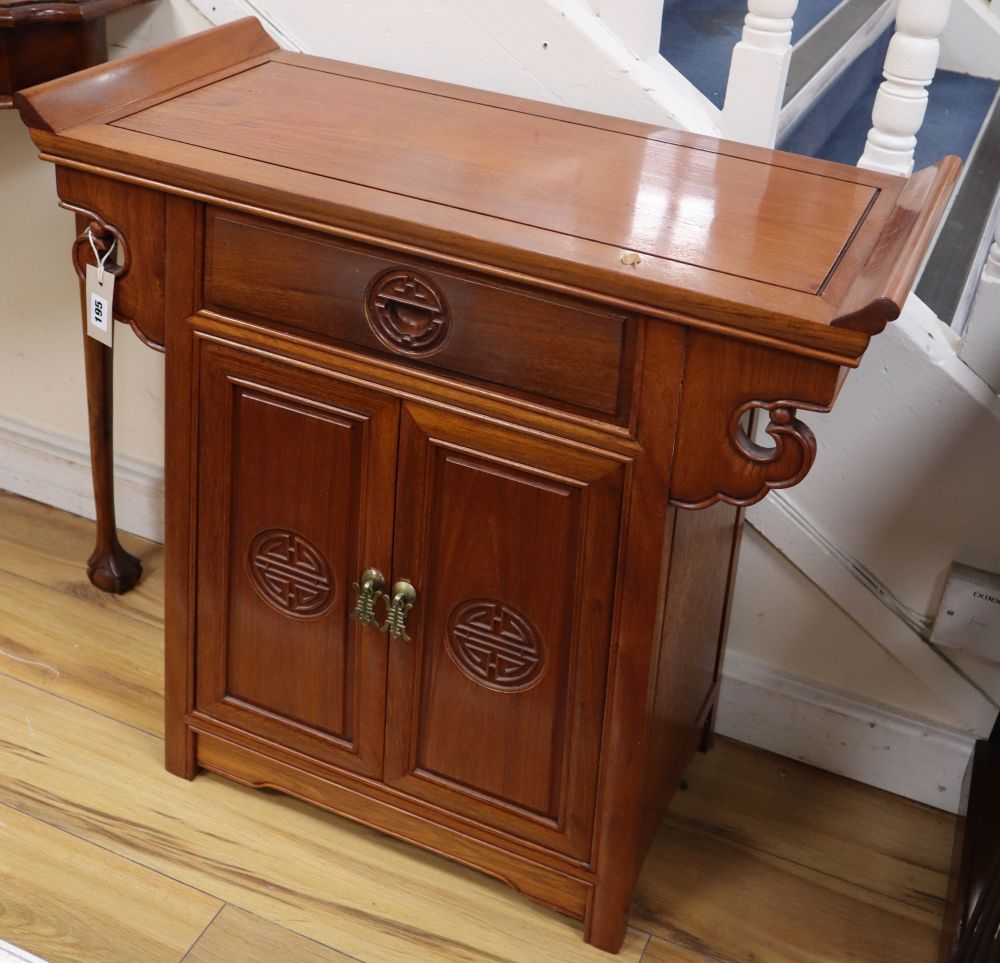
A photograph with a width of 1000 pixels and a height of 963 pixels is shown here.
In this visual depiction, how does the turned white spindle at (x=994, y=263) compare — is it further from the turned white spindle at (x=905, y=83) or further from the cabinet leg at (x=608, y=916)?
the cabinet leg at (x=608, y=916)

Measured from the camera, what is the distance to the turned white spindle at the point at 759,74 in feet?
5.36

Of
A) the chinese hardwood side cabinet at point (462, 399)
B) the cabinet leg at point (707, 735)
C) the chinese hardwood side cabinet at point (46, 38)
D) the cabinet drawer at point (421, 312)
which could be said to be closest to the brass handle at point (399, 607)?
the chinese hardwood side cabinet at point (462, 399)

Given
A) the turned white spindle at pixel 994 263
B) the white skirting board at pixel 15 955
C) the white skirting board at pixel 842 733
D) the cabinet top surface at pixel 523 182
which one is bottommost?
the white skirting board at pixel 15 955

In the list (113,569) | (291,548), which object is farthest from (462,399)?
→ (113,569)

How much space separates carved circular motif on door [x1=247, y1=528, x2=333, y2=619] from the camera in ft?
5.38

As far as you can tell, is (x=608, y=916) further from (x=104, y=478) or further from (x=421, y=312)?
(x=104, y=478)

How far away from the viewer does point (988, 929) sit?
1.38 m

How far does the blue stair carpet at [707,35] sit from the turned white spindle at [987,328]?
1.60 ft

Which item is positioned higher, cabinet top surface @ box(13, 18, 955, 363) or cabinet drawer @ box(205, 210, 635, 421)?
cabinet top surface @ box(13, 18, 955, 363)

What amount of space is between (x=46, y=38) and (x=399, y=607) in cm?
97

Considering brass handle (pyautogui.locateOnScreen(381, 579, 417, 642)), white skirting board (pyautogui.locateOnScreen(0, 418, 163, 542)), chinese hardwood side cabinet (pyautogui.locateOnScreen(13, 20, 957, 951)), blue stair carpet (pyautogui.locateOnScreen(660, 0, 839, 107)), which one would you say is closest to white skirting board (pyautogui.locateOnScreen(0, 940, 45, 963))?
chinese hardwood side cabinet (pyautogui.locateOnScreen(13, 20, 957, 951))

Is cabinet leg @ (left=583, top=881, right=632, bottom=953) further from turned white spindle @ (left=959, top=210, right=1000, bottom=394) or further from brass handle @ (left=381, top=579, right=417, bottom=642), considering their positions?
turned white spindle @ (left=959, top=210, right=1000, bottom=394)

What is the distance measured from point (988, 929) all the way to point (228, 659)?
3.33 feet

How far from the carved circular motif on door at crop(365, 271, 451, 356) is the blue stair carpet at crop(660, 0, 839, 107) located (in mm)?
729
